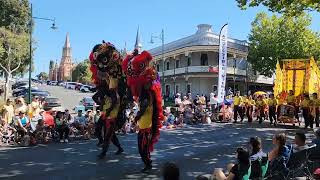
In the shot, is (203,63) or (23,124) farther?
(203,63)

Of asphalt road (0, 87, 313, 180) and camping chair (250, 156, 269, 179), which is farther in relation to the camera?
asphalt road (0, 87, 313, 180)

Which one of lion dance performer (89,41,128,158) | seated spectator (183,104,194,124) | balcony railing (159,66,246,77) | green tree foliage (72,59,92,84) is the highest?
green tree foliage (72,59,92,84)

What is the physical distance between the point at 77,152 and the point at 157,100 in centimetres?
355

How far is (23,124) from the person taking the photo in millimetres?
14797

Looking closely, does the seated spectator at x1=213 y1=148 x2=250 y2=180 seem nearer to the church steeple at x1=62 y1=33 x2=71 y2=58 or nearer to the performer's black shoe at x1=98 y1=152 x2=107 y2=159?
the performer's black shoe at x1=98 y1=152 x2=107 y2=159

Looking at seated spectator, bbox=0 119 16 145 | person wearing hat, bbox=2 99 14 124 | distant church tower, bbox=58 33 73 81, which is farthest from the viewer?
distant church tower, bbox=58 33 73 81

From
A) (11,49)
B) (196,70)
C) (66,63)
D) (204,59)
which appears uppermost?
(66,63)

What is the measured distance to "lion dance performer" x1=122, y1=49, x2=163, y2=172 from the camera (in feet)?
32.7

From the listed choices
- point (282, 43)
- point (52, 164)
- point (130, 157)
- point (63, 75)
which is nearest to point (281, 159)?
point (130, 157)

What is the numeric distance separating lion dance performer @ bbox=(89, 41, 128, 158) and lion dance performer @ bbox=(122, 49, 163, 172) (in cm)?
127

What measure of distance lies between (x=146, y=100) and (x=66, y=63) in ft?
475

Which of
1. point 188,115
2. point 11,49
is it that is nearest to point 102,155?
point 188,115

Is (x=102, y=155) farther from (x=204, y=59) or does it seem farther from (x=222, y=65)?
(x=204, y=59)

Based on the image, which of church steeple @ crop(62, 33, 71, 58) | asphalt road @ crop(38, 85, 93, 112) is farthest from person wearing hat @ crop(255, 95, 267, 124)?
church steeple @ crop(62, 33, 71, 58)
